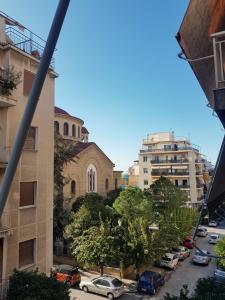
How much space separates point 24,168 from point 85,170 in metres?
27.1

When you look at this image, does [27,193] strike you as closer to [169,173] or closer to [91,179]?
[91,179]

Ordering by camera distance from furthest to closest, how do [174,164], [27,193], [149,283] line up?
[174,164], [149,283], [27,193]


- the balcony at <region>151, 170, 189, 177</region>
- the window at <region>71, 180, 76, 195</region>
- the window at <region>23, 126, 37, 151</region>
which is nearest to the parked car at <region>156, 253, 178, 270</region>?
the window at <region>71, 180, 76, 195</region>

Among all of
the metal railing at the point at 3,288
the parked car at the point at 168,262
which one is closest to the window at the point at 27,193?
the metal railing at the point at 3,288

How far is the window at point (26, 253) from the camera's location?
13.9m

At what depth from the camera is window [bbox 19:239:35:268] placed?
13.9 m

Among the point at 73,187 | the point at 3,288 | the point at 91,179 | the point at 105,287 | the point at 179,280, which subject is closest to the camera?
the point at 3,288

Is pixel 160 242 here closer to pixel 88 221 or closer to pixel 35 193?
pixel 88 221

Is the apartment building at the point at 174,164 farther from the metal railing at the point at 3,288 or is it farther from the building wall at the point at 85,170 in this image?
the metal railing at the point at 3,288

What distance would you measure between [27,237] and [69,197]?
23220 millimetres

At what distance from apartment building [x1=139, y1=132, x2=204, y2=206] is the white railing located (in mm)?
47217

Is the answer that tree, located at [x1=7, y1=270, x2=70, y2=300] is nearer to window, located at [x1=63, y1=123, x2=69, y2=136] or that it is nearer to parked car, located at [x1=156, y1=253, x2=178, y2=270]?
parked car, located at [x1=156, y1=253, x2=178, y2=270]

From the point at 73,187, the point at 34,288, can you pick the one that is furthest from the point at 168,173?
the point at 34,288

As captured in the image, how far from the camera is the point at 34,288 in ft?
36.3
